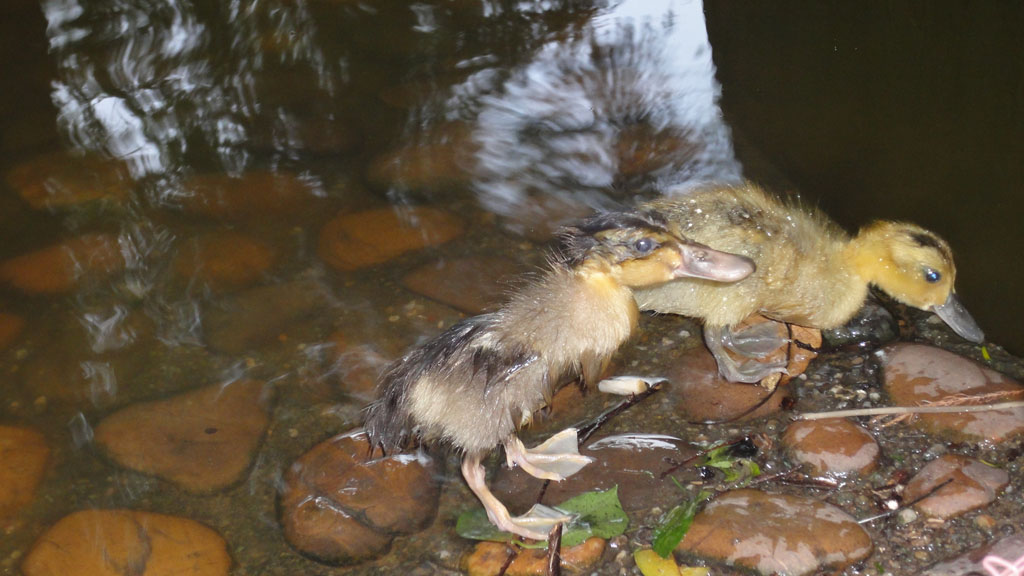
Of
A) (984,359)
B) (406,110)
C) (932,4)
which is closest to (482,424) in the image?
(984,359)

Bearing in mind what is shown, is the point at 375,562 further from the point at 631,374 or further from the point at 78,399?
the point at 78,399

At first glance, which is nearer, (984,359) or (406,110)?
(984,359)

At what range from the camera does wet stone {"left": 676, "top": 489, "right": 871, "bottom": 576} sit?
2584 millimetres

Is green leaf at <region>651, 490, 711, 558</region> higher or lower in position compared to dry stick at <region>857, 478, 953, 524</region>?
higher

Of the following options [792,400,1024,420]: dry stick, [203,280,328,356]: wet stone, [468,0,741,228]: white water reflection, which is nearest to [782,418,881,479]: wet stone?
[792,400,1024,420]: dry stick

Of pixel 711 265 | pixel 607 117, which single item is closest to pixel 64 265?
pixel 607 117

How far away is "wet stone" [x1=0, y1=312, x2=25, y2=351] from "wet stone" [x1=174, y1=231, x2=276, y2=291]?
70 centimetres

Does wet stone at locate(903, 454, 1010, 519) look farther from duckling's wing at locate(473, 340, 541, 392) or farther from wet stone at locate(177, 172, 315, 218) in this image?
wet stone at locate(177, 172, 315, 218)

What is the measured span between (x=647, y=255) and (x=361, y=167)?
2120 millimetres

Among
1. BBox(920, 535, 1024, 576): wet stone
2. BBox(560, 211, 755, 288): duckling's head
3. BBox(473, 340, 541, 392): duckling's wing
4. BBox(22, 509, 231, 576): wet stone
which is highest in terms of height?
BBox(560, 211, 755, 288): duckling's head

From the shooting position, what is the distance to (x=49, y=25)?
6324mm

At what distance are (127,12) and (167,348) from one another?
397 cm

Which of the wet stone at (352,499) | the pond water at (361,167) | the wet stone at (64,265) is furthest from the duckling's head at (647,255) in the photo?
the wet stone at (64,265)

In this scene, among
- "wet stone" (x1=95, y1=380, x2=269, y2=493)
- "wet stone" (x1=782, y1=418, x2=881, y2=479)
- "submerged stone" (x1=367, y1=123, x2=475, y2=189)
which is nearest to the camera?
"wet stone" (x1=782, y1=418, x2=881, y2=479)
